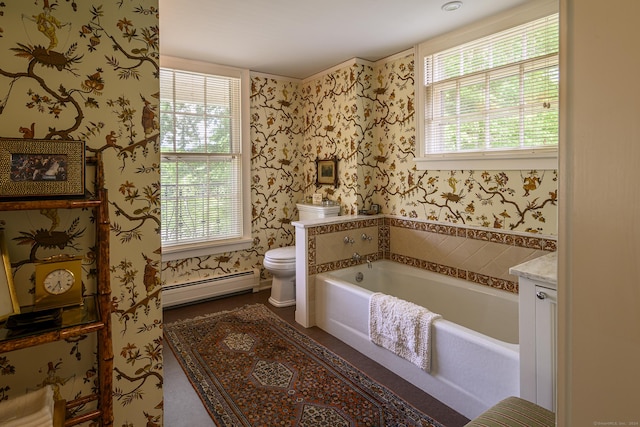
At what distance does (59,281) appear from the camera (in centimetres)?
134

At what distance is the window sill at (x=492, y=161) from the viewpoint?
8.45 feet

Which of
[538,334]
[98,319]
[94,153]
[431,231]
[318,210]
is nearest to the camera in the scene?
[98,319]

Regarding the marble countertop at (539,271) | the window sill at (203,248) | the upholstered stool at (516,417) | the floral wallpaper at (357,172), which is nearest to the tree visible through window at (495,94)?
the floral wallpaper at (357,172)

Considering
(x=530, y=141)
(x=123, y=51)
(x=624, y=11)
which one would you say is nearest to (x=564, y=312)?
(x=624, y=11)

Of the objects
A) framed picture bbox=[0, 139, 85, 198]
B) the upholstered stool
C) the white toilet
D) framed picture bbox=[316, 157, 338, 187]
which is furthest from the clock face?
framed picture bbox=[316, 157, 338, 187]

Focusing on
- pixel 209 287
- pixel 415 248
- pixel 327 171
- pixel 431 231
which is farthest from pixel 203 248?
pixel 431 231

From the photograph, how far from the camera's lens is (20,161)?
3.95 ft

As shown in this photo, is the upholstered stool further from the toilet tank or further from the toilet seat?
the toilet tank

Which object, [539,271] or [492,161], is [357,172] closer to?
[492,161]

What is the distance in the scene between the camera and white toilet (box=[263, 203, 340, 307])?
12.2 feet

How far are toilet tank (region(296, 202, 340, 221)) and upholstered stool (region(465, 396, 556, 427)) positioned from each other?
2.69 metres

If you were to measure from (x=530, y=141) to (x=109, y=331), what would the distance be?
282 cm

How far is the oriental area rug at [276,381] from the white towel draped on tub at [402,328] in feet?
0.88

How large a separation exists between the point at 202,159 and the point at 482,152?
9.14 ft
